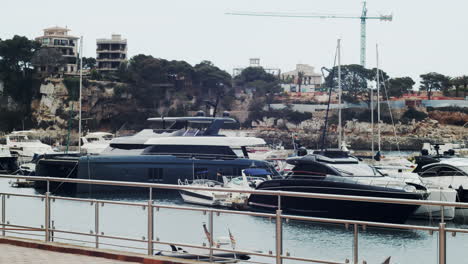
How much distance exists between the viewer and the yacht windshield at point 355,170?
25656 mm

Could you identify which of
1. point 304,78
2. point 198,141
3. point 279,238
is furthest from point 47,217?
point 304,78

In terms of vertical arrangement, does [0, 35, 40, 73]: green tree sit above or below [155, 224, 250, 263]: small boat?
above

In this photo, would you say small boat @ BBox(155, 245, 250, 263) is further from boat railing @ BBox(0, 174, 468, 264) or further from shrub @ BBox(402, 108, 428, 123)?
shrub @ BBox(402, 108, 428, 123)

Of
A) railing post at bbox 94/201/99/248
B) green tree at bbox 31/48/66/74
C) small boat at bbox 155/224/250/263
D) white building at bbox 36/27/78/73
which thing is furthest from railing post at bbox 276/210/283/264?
white building at bbox 36/27/78/73

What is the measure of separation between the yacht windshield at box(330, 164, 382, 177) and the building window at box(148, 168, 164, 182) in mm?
13476

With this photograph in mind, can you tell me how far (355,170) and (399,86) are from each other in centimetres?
11692

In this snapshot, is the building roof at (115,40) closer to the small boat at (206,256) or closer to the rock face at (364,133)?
the rock face at (364,133)

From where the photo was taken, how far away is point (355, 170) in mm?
26047

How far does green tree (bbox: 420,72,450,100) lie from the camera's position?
145625mm

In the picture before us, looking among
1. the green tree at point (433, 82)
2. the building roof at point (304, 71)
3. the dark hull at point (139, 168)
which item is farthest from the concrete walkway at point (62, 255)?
the building roof at point (304, 71)

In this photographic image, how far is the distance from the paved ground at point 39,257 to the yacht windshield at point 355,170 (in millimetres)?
17269

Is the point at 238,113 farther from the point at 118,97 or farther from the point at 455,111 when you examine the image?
the point at 455,111

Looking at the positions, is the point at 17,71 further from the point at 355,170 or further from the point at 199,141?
the point at 355,170

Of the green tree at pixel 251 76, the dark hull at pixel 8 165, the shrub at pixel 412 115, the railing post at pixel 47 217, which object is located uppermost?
the green tree at pixel 251 76
